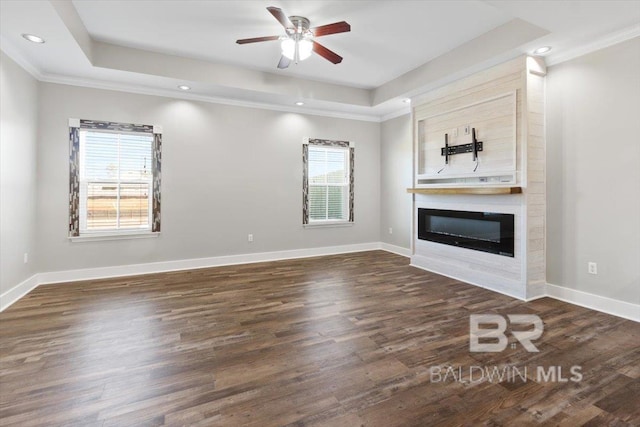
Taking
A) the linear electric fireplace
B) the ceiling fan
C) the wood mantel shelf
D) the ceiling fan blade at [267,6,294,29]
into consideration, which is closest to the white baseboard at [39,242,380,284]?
the linear electric fireplace

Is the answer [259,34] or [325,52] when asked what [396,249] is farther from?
[259,34]

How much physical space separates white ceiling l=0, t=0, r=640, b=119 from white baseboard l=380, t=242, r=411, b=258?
2809 millimetres

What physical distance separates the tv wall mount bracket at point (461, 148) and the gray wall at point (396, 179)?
1.07 meters

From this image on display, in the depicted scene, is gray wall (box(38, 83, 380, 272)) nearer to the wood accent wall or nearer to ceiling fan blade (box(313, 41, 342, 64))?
ceiling fan blade (box(313, 41, 342, 64))

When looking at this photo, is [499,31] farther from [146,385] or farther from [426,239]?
[146,385]

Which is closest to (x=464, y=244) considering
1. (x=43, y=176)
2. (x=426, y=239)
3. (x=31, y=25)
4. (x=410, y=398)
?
(x=426, y=239)

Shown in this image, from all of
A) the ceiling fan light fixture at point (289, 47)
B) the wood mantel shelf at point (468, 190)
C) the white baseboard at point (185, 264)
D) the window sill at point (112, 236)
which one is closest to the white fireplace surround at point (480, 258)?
the wood mantel shelf at point (468, 190)

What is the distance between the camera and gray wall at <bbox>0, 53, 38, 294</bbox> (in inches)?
129

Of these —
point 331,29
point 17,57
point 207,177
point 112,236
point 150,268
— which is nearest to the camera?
point 331,29

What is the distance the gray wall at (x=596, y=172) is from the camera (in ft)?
9.92

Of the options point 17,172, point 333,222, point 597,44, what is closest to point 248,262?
point 333,222

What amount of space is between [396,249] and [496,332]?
11.4 ft

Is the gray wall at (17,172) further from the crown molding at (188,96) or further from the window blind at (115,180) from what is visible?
the window blind at (115,180)

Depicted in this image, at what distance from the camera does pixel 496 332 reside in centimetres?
273
